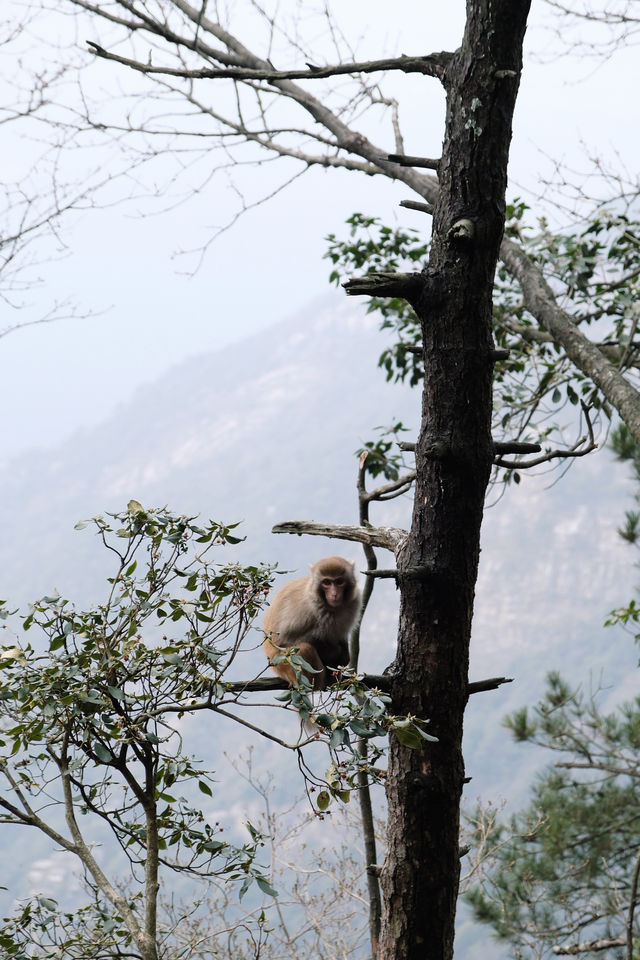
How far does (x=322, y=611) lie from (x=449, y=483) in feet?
6.81

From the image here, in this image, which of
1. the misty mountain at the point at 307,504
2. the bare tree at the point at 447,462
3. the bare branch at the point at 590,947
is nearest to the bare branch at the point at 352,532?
the bare tree at the point at 447,462

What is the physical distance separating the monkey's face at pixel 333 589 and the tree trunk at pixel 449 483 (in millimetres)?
1735

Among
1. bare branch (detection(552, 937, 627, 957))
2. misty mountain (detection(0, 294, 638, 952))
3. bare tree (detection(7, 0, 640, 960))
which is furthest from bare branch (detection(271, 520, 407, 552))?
misty mountain (detection(0, 294, 638, 952))

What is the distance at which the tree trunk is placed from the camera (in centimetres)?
261

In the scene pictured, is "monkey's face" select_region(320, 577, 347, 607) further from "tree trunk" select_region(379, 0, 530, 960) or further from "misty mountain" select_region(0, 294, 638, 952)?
"misty mountain" select_region(0, 294, 638, 952)

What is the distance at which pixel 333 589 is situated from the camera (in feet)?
14.9

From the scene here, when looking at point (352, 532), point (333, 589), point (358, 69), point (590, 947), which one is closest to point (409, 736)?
point (352, 532)

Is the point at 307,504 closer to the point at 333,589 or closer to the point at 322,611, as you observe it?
the point at 322,611

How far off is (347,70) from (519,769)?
146 feet

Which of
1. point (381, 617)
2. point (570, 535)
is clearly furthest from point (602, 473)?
point (381, 617)

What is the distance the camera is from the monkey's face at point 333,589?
4.54 metres

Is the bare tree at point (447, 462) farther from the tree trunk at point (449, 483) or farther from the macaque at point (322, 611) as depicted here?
the macaque at point (322, 611)

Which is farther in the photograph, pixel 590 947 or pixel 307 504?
pixel 307 504

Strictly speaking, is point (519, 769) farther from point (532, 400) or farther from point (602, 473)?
point (532, 400)
